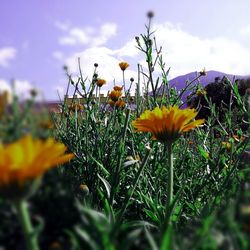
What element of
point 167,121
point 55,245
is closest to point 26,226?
point 55,245

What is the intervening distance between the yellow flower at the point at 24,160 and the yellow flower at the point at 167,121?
933mm

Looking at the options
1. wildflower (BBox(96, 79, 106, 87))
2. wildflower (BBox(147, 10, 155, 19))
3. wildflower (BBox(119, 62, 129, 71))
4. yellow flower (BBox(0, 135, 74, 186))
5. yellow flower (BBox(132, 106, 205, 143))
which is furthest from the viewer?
wildflower (BBox(119, 62, 129, 71))

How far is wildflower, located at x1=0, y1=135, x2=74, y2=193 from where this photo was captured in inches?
15.9

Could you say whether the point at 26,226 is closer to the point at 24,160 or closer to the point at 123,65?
the point at 24,160

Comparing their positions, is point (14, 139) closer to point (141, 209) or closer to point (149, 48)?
point (141, 209)

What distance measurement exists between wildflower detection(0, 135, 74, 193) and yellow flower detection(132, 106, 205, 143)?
0.93m

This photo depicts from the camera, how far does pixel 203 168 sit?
256cm

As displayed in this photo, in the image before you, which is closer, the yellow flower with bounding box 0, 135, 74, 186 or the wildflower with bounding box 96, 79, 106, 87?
the yellow flower with bounding box 0, 135, 74, 186

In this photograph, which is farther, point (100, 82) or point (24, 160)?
point (100, 82)

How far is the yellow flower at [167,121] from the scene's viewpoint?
1.35m

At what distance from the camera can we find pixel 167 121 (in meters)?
1.39

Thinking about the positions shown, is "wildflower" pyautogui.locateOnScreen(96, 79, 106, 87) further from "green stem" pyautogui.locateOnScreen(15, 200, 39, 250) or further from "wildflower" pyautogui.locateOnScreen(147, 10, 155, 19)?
"green stem" pyautogui.locateOnScreen(15, 200, 39, 250)

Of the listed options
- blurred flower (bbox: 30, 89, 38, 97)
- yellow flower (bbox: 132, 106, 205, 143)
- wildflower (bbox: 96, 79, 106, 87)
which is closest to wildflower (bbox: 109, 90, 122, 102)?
wildflower (bbox: 96, 79, 106, 87)

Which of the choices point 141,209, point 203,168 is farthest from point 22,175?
point 203,168
